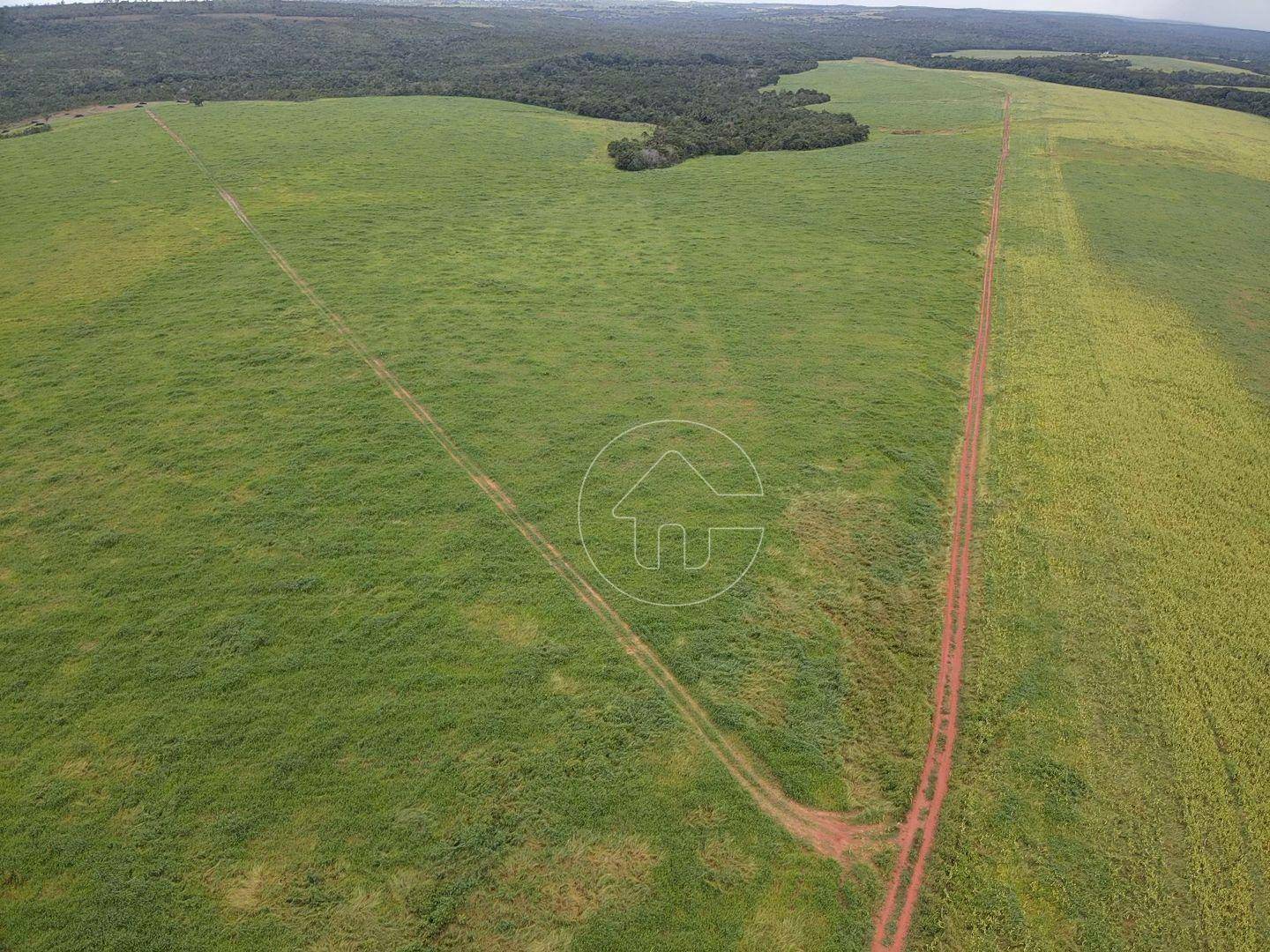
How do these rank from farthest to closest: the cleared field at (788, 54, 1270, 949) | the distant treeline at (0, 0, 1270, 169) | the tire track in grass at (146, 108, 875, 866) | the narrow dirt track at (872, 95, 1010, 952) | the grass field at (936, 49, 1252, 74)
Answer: the grass field at (936, 49, 1252, 74), the distant treeline at (0, 0, 1270, 169), the tire track in grass at (146, 108, 875, 866), the cleared field at (788, 54, 1270, 949), the narrow dirt track at (872, 95, 1010, 952)

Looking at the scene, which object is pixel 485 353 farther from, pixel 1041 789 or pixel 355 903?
pixel 1041 789

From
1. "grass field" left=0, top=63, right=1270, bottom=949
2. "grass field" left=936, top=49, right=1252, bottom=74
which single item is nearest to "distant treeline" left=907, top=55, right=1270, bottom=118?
"grass field" left=936, top=49, right=1252, bottom=74

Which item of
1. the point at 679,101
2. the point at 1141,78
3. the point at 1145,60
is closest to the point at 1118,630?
the point at 679,101

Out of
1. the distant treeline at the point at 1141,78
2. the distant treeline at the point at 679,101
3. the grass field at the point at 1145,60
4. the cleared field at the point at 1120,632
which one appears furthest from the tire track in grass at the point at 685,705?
the grass field at the point at 1145,60

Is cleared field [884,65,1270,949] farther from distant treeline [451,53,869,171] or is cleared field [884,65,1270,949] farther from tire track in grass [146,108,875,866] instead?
distant treeline [451,53,869,171]

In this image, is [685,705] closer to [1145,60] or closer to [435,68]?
[435,68]

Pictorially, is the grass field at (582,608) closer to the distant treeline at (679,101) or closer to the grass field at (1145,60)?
the distant treeline at (679,101)
